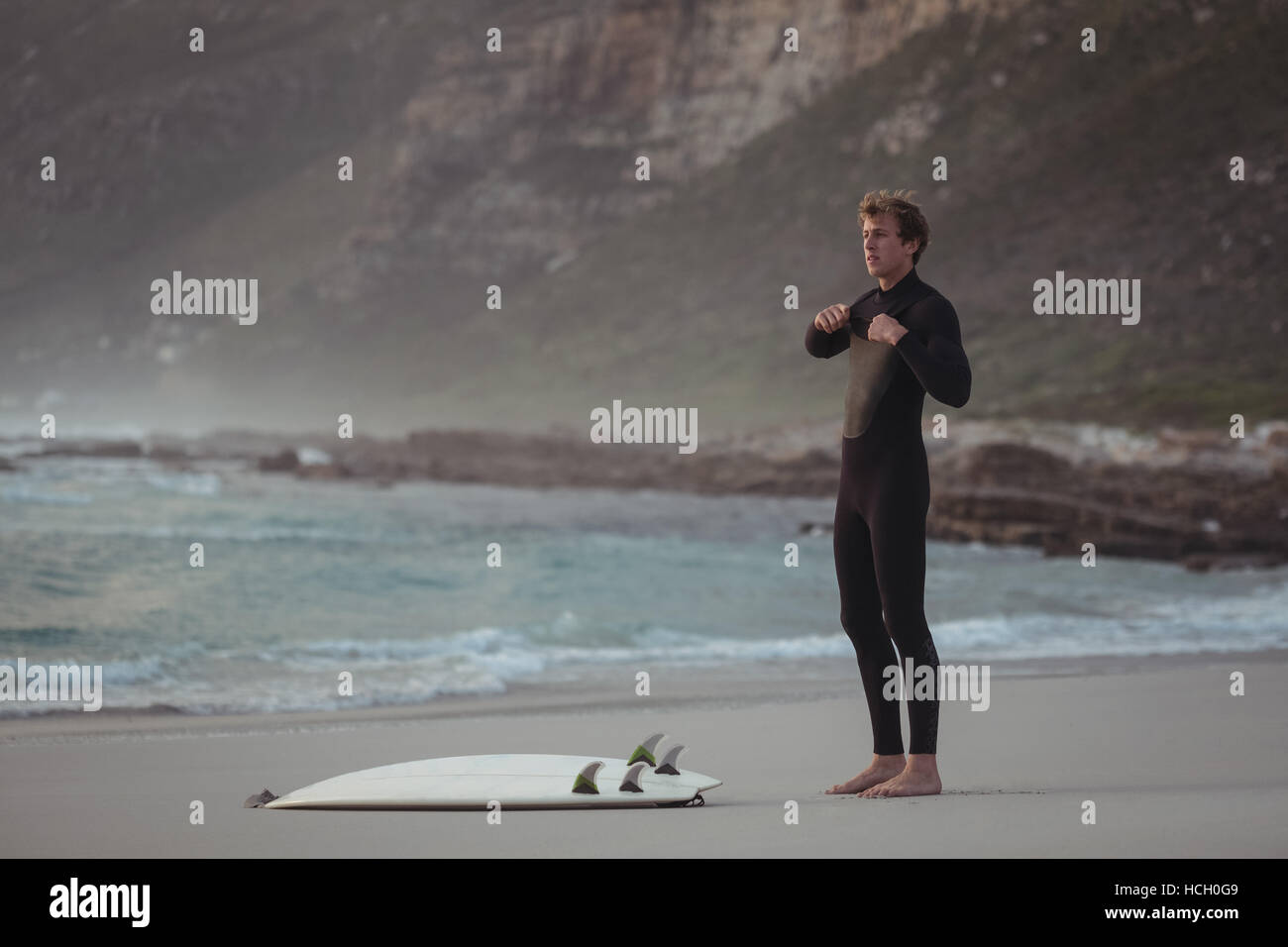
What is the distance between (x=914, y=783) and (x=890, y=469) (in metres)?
1.05

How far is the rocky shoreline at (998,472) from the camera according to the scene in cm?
2283

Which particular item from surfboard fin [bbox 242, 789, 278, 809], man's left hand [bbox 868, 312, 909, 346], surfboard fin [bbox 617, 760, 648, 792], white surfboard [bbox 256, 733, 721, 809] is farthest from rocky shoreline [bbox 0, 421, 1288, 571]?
surfboard fin [bbox 242, 789, 278, 809]

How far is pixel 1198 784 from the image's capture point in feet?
17.7

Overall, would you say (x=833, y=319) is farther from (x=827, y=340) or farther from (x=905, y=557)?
(x=905, y=557)

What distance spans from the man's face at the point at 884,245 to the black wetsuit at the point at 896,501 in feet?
0.27

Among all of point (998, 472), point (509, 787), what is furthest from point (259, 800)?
point (998, 472)

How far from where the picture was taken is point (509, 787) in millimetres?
5023

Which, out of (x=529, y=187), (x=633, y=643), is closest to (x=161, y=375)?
(x=529, y=187)

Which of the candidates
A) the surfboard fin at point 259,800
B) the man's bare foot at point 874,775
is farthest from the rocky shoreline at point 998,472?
the surfboard fin at point 259,800

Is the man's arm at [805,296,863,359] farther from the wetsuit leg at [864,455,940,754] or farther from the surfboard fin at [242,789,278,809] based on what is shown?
the surfboard fin at [242,789,278,809]

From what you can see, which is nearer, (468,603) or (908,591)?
(908,591)

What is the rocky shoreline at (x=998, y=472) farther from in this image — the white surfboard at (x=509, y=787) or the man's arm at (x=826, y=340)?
the white surfboard at (x=509, y=787)
